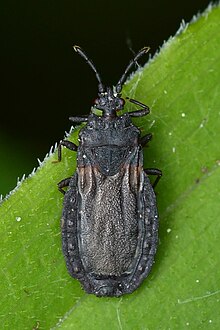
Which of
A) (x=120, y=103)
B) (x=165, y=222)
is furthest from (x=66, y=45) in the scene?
(x=165, y=222)

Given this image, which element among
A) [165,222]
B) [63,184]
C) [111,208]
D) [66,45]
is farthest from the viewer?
[66,45]

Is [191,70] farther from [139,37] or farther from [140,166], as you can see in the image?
[139,37]

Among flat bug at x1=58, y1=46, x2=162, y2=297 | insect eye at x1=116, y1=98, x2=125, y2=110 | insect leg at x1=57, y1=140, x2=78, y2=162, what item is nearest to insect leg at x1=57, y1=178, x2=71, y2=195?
flat bug at x1=58, y1=46, x2=162, y2=297

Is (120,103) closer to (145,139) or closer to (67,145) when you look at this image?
(145,139)

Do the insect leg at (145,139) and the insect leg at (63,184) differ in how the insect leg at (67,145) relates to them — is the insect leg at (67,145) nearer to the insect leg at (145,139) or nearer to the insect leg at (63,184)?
the insect leg at (63,184)

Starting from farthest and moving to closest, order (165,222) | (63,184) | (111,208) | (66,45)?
(66,45)
(165,222)
(111,208)
(63,184)

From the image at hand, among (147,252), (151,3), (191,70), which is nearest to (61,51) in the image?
(151,3)

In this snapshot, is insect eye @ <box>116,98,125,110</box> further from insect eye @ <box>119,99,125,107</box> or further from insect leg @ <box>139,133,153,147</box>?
insect leg @ <box>139,133,153,147</box>
